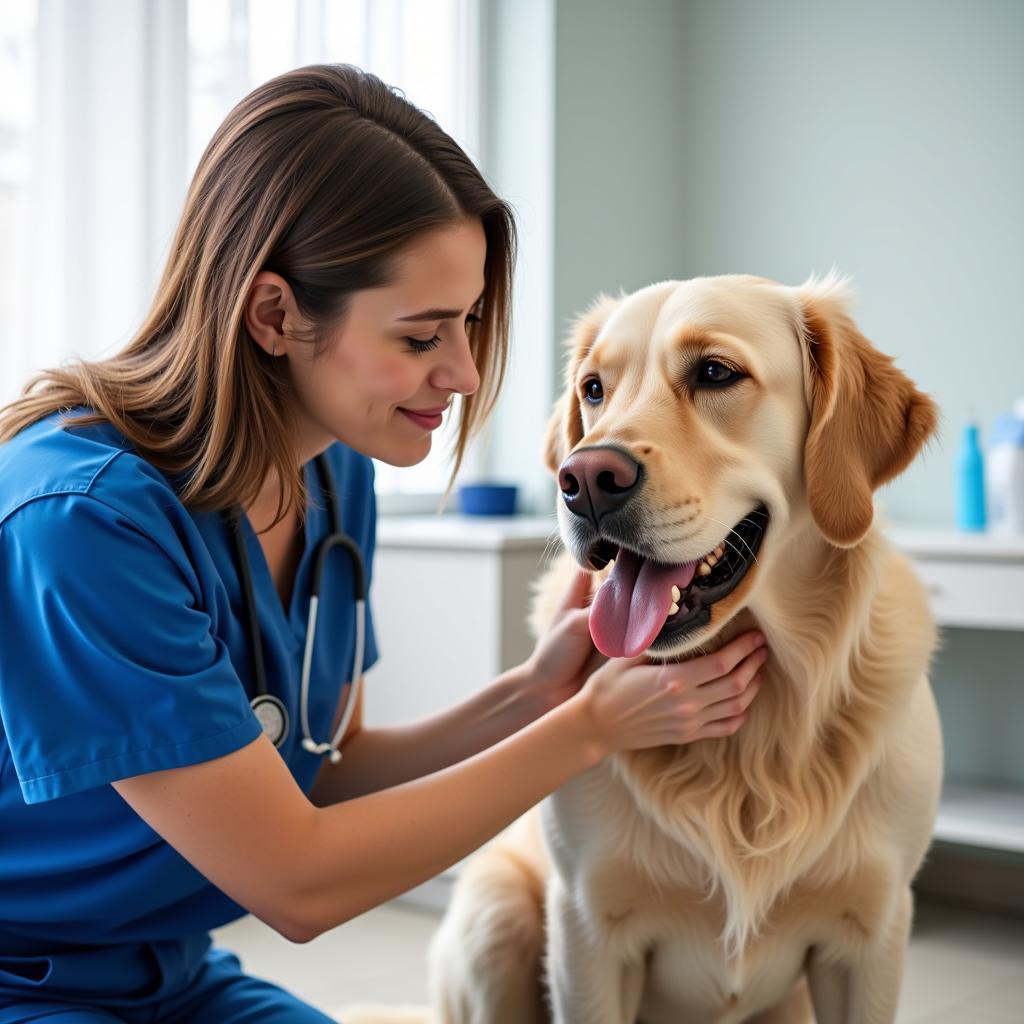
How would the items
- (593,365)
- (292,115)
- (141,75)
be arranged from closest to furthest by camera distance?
(292,115) → (593,365) → (141,75)

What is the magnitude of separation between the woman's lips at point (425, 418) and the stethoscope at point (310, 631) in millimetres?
207

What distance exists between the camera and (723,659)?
129 cm

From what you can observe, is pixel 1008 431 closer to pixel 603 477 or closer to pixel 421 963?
pixel 421 963

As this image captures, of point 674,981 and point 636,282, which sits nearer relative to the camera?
point 674,981

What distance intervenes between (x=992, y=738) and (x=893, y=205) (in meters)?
1.41

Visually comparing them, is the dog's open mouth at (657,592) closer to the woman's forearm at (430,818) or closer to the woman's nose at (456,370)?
the woman's forearm at (430,818)

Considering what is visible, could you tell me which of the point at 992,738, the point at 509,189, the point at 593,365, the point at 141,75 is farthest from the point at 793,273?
the point at 593,365

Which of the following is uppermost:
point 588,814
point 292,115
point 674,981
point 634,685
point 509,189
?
point 509,189

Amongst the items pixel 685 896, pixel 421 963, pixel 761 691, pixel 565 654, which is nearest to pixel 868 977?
pixel 685 896

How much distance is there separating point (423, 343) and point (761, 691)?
521mm

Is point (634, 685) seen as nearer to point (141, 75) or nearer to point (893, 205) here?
point (141, 75)

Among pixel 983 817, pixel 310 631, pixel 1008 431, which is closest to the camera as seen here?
pixel 310 631

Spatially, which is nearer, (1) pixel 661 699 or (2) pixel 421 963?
(1) pixel 661 699

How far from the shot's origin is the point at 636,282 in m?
3.61
